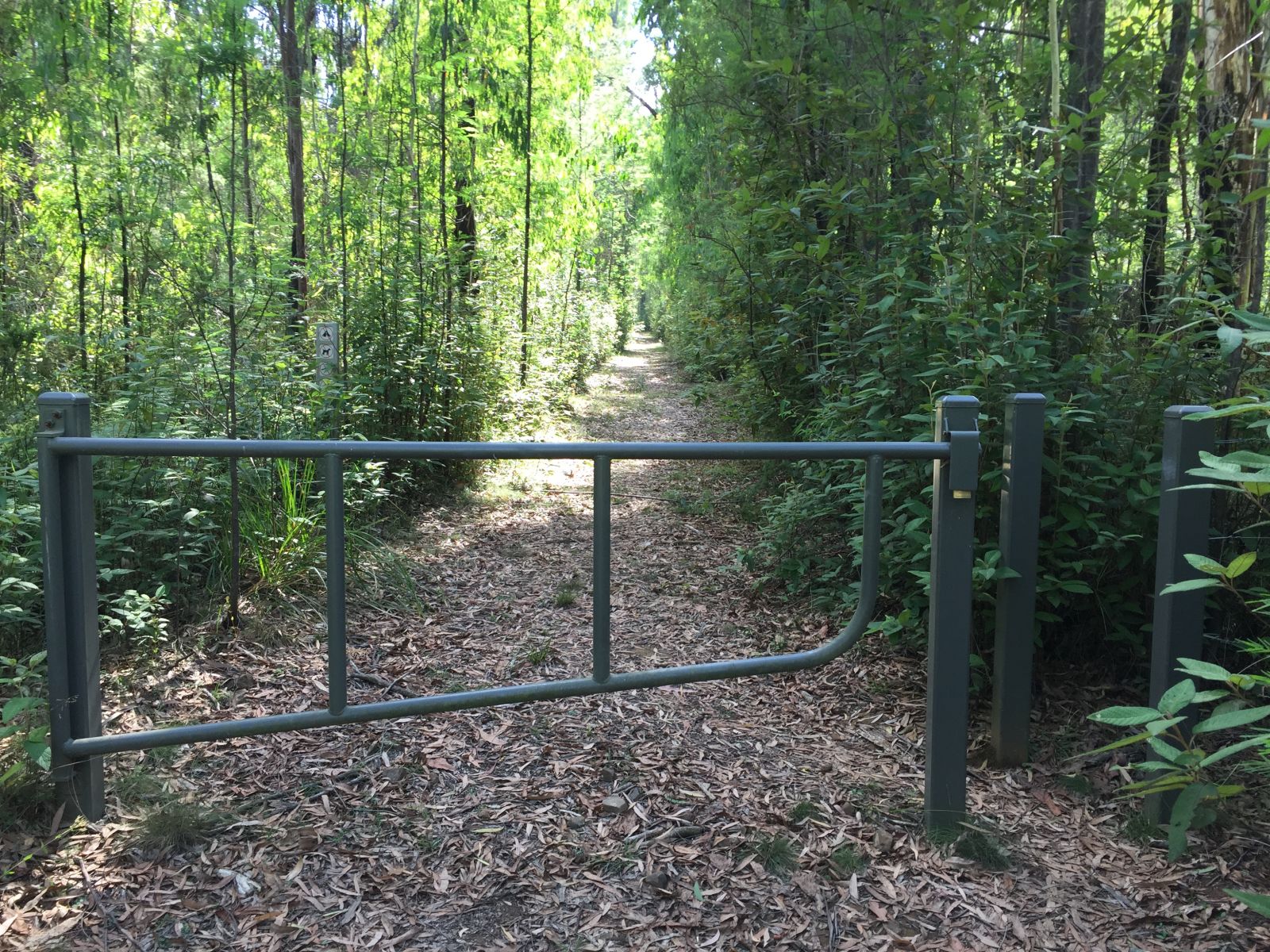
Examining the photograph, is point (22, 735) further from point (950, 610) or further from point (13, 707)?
point (950, 610)

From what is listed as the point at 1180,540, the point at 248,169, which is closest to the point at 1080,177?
the point at 1180,540

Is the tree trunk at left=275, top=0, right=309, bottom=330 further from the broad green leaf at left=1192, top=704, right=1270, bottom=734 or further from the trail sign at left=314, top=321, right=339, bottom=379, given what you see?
the broad green leaf at left=1192, top=704, right=1270, bottom=734

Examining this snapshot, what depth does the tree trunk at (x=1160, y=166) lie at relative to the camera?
3.67m

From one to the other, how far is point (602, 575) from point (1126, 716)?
1.39 metres

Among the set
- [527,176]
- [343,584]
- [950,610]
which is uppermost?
[527,176]

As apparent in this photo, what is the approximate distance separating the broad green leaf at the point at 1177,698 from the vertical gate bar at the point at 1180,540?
0.70 meters

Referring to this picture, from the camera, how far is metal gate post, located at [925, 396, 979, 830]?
2.53 m

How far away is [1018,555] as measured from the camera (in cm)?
282

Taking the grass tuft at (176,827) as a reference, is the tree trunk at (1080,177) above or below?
above

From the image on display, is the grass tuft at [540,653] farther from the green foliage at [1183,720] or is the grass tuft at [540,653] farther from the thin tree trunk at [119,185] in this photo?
the thin tree trunk at [119,185]

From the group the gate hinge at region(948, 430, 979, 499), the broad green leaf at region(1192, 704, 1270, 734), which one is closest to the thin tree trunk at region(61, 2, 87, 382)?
the gate hinge at region(948, 430, 979, 499)

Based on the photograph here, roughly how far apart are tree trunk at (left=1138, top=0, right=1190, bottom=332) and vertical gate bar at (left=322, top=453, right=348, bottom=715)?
3.12m

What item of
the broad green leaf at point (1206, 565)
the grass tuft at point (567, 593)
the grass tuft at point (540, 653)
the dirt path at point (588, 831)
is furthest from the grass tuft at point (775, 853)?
the grass tuft at point (567, 593)

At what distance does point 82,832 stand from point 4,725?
0.43 m
